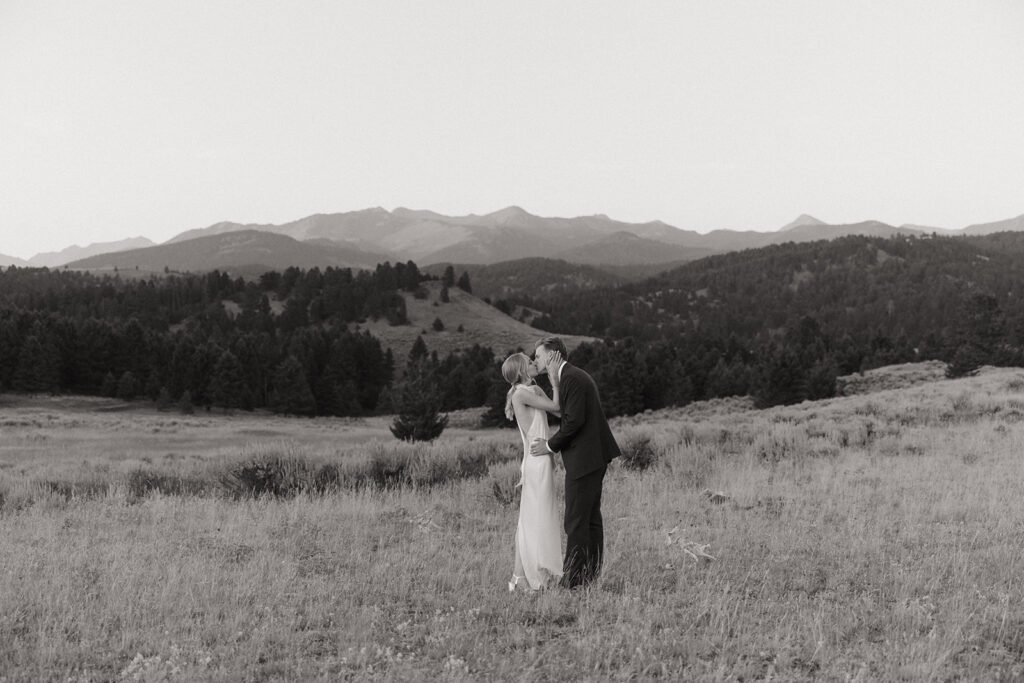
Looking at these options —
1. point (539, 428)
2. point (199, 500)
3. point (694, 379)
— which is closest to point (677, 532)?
point (539, 428)

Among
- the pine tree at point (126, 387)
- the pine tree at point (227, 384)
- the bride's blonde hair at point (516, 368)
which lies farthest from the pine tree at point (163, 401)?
the bride's blonde hair at point (516, 368)

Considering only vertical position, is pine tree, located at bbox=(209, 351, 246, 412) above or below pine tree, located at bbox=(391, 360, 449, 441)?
below

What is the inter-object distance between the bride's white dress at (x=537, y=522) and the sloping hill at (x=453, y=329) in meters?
101

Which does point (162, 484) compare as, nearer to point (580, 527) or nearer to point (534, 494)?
point (534, 494)

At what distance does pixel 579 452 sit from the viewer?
6.59 m

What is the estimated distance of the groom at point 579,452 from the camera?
6.54m

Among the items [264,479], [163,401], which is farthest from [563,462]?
[163,401]

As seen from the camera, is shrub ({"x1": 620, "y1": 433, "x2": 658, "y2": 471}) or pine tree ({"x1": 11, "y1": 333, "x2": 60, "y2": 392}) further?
pine tree ({"x1": 11, "y1": 333, "x2": 60, "y2": 392})

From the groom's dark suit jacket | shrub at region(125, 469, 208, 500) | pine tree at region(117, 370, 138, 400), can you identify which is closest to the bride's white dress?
the groom's dark suit jacket

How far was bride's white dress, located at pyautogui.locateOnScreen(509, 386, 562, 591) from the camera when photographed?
22.0 ft

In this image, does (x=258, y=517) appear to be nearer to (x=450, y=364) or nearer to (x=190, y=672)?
(x=190, y=672)

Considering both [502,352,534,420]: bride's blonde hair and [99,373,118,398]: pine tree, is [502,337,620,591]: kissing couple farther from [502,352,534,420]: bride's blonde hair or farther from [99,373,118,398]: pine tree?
[99,373,118,398]: pine tree

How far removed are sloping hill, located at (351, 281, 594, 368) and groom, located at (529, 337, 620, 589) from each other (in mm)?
100787

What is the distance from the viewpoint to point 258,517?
404 inches
